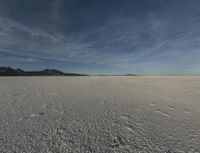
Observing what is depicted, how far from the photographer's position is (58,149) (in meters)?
2.07

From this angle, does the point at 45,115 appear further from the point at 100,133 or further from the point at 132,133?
the point at 132,133

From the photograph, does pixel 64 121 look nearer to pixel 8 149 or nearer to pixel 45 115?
pixel 45 115

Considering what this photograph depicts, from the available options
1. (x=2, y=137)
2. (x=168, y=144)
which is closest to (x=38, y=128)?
(x=2, y=137)

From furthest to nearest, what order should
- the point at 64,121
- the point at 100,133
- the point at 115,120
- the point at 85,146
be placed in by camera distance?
the point at 115,120, the point at 64,121, the point at 100,133, the point at 85,146

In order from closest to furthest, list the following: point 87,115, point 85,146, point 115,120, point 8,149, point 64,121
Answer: point 8,149 → point 85,146 → point 64,121 → point 115,120 → point 87,115

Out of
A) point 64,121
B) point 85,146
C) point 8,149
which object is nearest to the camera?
point 8,149

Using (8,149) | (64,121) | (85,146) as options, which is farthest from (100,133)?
(8,149)

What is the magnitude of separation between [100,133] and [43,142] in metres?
1.09

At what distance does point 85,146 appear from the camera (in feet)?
7.23

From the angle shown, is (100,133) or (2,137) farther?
(100,133)

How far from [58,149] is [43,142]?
1.17 ft

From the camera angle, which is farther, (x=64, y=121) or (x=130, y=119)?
(x=130, y=119)

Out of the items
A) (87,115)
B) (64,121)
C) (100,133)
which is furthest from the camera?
(87,115)

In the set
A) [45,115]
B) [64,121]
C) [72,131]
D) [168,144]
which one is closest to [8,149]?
[72,131]
